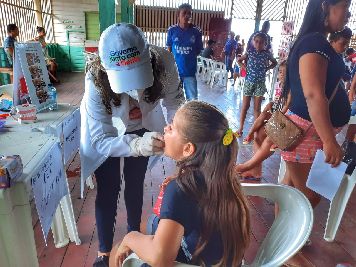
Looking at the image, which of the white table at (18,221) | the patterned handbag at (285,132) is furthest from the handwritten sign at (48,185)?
the patterned handbag at (285,132)

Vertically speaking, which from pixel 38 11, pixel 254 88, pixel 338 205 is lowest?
pixel 338 205

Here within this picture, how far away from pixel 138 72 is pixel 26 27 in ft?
32.1

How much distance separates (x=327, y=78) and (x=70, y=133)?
141 centimetres

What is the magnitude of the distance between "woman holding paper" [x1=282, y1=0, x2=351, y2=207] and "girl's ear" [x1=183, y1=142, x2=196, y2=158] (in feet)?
2.08

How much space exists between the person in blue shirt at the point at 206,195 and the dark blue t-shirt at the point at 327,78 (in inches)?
24.7

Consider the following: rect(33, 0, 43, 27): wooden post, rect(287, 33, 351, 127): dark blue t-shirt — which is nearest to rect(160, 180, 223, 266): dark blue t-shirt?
rect(287, 33, 351, 127): dark blue t-shirt

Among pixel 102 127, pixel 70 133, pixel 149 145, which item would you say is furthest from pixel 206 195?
pixel 70 133

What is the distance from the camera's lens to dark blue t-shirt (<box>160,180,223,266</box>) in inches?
33.8

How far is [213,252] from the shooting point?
37.1 inches

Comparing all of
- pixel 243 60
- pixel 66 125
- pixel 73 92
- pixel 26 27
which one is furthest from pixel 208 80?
pixel 66 125

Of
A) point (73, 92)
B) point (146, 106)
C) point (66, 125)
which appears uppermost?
point (146, 106)

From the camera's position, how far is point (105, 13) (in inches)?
117

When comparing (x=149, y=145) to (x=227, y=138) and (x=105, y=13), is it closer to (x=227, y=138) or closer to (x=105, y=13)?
(x=227, y=138)

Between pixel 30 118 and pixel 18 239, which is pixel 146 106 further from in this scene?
pixel 18 239
